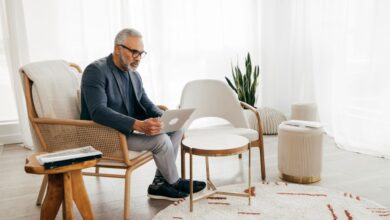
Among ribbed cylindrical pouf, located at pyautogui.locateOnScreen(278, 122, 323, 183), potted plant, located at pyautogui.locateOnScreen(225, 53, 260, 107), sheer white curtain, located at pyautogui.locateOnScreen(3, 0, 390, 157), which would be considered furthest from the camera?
potted plant, located at pyautogui.locateOnScreen(225, 53, 260, 107)

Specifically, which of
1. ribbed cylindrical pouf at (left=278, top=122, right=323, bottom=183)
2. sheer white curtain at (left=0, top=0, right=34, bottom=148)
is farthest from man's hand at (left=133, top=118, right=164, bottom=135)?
sheer white curtain at (left=0, top=0, right=34, bottom=148)

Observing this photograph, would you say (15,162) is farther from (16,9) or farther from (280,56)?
(280,56)

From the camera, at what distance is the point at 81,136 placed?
232 cm

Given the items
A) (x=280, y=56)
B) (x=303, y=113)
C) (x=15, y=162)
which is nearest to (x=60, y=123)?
(x=15, y=162)

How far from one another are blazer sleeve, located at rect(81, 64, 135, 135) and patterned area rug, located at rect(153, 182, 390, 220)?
637mm

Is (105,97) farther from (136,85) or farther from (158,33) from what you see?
(158,33)

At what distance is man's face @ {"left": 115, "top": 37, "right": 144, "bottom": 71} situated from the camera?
2.38 m

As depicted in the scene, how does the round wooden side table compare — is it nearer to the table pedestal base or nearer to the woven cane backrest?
the woven cane backrest

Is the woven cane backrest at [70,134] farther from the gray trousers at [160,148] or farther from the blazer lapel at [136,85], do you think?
the blazer lapel at [136,85]

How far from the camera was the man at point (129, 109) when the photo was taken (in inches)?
88.0

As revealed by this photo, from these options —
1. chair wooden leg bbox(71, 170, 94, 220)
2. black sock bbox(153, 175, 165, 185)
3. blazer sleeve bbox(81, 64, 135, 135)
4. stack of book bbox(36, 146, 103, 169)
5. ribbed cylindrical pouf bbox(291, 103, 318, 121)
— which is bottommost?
black sock bbox(153, 175, 165, 185)

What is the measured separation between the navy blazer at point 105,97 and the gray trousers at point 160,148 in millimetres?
107

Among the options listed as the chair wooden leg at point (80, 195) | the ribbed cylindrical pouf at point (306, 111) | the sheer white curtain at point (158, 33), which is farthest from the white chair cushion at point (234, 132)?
the sheer white curtain at point (158, 33)

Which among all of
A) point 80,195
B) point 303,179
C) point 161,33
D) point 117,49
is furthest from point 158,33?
point 80,195
